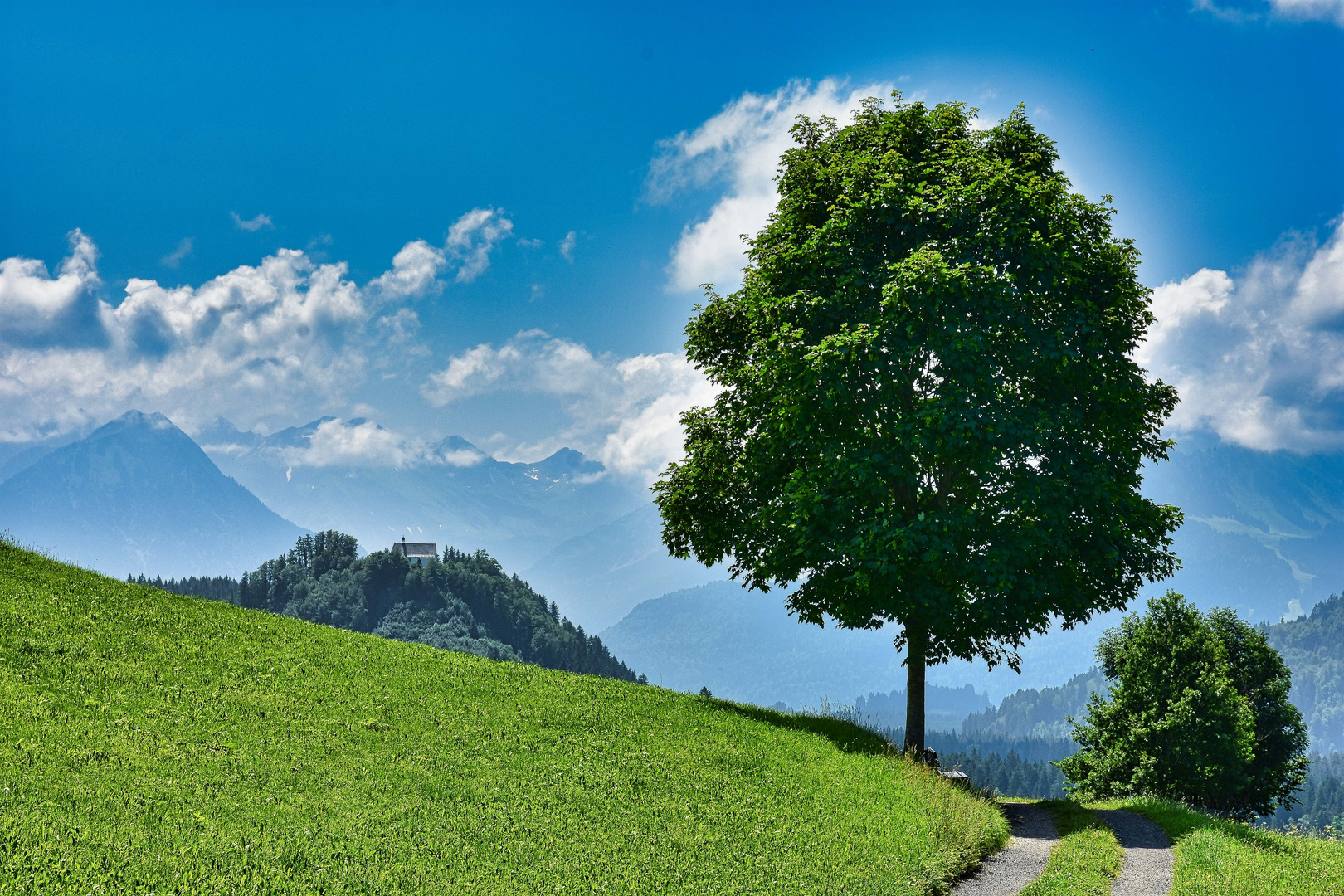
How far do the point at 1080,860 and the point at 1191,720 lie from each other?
21.5 meters

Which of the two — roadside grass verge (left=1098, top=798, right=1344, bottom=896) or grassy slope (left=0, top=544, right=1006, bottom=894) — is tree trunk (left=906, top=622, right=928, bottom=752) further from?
roadside grass verge (left=1098, top=798, right=1344, bottom=896)

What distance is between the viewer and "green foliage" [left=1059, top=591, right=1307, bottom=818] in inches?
1355

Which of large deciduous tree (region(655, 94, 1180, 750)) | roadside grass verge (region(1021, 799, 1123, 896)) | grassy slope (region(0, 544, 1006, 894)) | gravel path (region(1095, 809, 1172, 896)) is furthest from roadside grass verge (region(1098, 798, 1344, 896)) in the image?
large deciduous tree (region(655, 94, 1180, 750))

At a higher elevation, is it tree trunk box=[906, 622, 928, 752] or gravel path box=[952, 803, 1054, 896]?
tree trunk box=[906, 622, 928, 752]

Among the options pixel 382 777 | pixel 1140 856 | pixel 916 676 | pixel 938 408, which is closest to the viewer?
pixel 382 777

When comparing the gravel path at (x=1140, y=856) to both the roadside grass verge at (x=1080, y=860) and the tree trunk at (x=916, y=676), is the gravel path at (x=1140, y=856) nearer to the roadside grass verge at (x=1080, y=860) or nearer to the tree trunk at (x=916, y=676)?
the roadside grass verge at (x=1080, y=860)

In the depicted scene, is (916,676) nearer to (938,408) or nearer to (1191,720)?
(938,408)

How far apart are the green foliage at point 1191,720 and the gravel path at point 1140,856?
35.6 ft

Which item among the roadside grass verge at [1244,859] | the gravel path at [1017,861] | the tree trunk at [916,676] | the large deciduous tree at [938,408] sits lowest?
the gravel path at [1017,861]

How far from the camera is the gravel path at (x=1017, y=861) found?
51.1 feet

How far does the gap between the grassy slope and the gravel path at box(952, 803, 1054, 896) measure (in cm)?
44

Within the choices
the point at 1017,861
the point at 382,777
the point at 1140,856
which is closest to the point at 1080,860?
the point at 1017,861

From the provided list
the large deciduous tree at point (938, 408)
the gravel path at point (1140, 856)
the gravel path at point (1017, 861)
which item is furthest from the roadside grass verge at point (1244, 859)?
the large deciduous tree at point (938, 408)

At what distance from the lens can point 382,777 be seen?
48.1 feet
